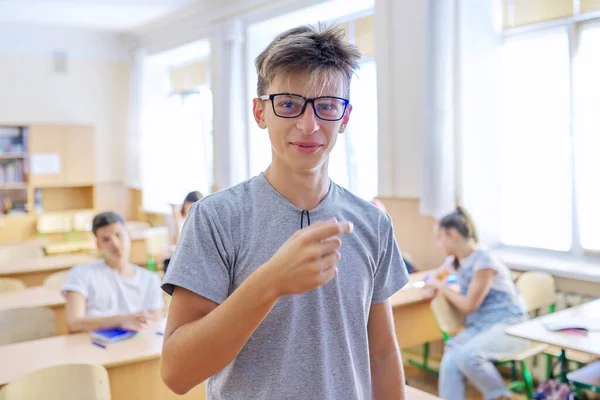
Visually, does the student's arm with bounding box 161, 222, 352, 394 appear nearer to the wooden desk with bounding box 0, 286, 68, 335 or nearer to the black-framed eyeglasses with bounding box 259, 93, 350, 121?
the black-framed eyeglasses with bounding box 259, 93, 350, 121

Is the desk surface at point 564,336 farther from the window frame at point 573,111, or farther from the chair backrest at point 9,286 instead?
the chair backrest at point 9,286

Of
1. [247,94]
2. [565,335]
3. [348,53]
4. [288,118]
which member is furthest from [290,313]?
[247,94]

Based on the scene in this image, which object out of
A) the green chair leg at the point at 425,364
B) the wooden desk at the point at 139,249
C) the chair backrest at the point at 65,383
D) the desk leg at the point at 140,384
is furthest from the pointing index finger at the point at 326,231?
the wooden desk at the point at 139,249

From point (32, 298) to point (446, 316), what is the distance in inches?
102

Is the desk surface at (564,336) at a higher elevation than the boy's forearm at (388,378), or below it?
below

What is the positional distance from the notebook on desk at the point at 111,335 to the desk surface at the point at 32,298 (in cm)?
98

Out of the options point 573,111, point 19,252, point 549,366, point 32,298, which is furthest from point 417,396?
point 19,252

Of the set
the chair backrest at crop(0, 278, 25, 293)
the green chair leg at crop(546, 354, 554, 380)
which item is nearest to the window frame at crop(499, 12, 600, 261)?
the green chair leg at crop(546, 354, 554, 380)

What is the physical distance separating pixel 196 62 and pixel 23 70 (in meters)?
2.33

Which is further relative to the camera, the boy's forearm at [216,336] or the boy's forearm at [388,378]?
the boy's forearm at [388,378]

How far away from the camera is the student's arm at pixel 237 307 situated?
864mm

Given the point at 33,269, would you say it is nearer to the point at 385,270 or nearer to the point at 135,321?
the point at 135,321

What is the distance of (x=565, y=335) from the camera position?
2852mm

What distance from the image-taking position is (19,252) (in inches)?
227
